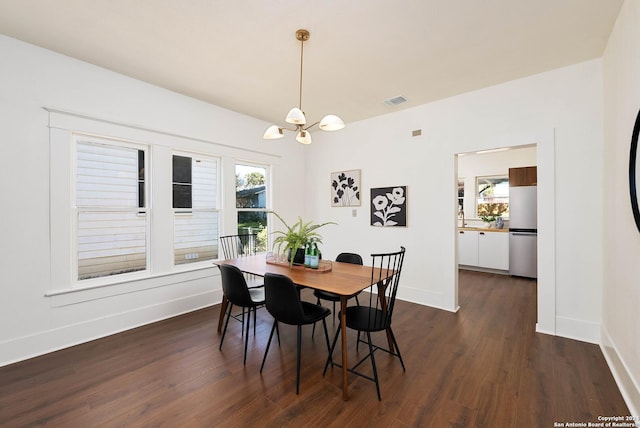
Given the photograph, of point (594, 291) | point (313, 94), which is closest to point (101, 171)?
point (313, 94)

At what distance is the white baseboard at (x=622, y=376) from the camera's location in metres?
1.83

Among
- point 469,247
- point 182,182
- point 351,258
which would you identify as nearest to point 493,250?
point 469,247

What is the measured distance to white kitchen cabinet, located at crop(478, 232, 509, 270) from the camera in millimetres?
5570

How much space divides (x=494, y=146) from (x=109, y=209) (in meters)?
4.61

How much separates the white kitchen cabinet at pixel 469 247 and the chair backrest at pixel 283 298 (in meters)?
5.13

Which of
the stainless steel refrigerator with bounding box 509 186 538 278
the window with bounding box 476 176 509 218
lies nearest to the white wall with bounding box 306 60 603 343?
the stainless steel refrigerator with bounding box 509 186 538 278

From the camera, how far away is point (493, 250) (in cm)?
571

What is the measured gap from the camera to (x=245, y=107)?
4.17m

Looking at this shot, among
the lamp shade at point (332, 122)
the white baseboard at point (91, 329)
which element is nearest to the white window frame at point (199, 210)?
the white baseboard at point (91, 329)

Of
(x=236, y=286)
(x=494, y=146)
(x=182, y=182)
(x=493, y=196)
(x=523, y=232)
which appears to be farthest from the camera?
(x=493, y=196)

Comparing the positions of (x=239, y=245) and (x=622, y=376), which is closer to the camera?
(x=622, y=376)

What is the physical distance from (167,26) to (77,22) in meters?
0.72

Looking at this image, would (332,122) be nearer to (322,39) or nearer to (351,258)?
(322,39)

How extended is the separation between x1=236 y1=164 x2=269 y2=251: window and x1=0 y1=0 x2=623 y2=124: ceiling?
1498 millimetres
